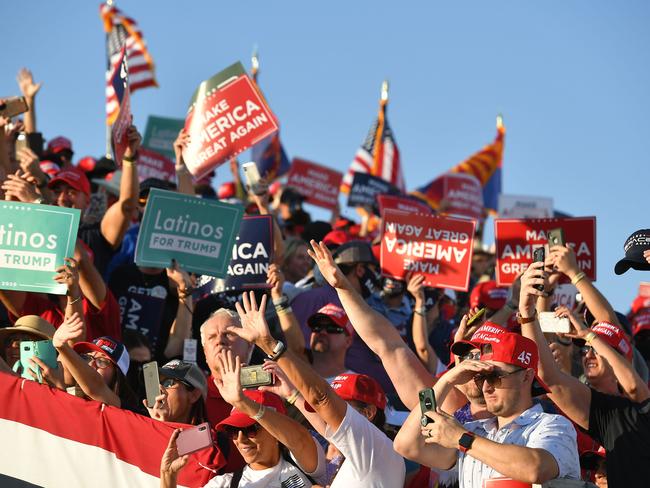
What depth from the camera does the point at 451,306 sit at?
1298 cm

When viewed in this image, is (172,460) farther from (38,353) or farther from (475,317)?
(475,317)

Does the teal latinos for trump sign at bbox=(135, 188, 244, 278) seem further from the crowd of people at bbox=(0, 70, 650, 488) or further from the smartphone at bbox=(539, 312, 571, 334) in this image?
the smartphone at bbox=(539, 312, 571, 334)

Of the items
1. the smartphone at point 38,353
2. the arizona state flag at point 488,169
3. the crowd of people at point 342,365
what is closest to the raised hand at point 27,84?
the crowd of people at point 342,365

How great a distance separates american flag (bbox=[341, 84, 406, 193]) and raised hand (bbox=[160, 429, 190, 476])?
1278 centimetres

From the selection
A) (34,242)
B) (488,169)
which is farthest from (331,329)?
(488,169)

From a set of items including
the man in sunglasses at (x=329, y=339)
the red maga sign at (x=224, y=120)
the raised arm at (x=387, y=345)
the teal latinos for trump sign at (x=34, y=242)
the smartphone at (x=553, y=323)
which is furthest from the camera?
the red maga sign at (x=224, y=120)

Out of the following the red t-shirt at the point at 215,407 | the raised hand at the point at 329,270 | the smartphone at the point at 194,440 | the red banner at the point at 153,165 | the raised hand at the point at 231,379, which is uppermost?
the raised hand at the point at 329,270

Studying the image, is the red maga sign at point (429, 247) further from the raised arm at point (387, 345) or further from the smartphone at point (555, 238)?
the raised arm at point (387, 345)

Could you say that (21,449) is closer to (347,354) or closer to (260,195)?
(347,354)

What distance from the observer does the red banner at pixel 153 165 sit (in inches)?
574

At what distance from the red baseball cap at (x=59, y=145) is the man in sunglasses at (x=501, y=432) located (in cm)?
866

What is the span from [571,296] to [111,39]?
35.8ft

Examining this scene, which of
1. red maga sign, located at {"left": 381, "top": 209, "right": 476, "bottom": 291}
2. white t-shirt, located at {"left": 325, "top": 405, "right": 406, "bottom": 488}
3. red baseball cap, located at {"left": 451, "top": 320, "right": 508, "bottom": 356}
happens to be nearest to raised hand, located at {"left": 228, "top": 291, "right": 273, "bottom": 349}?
white t-shirt, located at {"left": 325, "top": 405, "right": 406, "bottom": 488}

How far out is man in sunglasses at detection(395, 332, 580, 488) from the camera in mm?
5293
